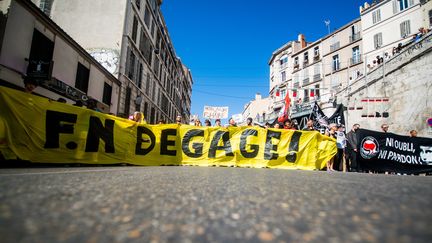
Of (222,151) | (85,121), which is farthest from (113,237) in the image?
(222,151)

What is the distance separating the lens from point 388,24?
26.3m

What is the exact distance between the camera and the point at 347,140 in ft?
26.4

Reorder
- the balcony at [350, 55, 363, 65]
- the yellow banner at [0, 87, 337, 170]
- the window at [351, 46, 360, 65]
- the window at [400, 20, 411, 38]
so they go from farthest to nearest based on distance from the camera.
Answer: the window at [351, 46, 360, 65] → the balcony at [350, 55, 363, 65] → the window at [400, 20, 411, 38] → the yellow banner at [0, 87, 337, 170]

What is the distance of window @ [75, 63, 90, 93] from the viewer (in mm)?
11971

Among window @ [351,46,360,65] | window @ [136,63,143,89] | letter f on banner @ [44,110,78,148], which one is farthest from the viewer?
window @ [351,46,360,65]

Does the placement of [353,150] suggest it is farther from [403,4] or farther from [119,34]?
[403,4]

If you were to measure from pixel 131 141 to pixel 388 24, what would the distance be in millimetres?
31805

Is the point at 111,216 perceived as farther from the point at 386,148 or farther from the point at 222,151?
the point at 386,148

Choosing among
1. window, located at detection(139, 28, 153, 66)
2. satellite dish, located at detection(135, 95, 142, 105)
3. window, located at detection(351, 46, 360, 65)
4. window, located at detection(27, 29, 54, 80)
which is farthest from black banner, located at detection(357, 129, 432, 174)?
window, located at detection(351, 46, 360, 65)

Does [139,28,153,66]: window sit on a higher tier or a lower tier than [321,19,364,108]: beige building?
lower

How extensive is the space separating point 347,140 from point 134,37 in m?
16.2

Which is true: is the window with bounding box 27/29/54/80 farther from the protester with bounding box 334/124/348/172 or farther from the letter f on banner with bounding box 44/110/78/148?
the protester with bounding box 334/124/348/172

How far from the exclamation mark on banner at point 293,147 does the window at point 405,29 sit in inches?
1048

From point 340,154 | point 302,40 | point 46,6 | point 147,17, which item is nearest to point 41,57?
point 46,6
